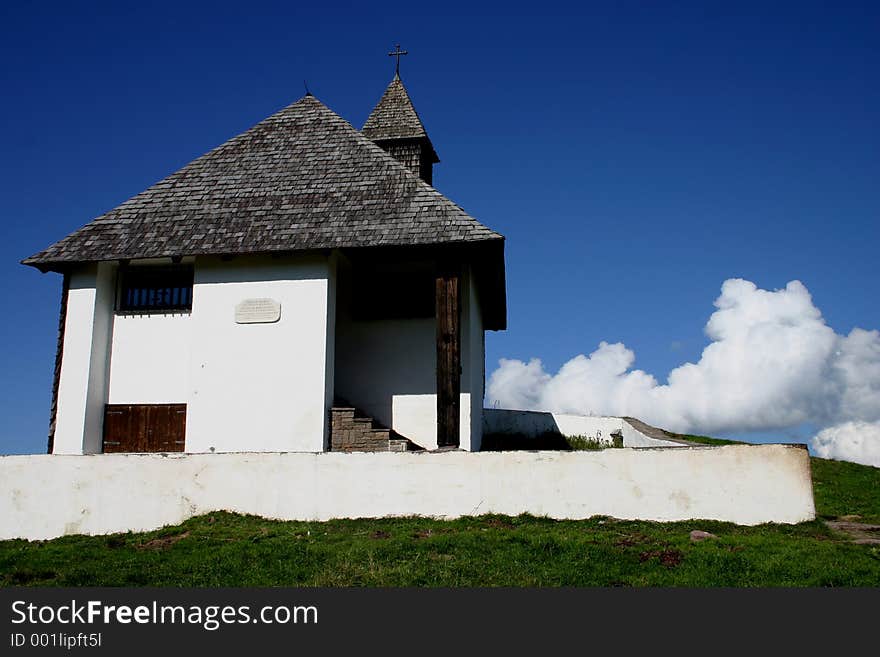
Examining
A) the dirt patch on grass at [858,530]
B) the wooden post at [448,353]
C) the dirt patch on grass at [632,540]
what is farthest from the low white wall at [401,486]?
the wooden post at [448,353]

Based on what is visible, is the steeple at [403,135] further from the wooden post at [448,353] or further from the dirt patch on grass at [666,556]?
the dirt patch on grass at [666,556]

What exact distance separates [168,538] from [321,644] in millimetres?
6010

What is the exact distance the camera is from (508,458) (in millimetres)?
13164

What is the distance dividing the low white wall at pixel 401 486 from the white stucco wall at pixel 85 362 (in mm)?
3067

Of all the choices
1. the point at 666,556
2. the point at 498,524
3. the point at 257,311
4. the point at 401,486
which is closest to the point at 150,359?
the point at 257,311

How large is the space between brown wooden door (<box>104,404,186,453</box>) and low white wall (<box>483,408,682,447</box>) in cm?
1173

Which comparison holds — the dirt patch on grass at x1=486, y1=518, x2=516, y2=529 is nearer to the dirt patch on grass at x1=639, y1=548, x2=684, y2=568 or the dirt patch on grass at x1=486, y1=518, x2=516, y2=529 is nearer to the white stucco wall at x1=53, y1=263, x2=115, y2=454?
the dirt patch on grass at x1=639, y1=548, x2=684, y2=568

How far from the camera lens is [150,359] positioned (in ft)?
59.9

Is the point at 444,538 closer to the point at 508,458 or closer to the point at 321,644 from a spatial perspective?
the point at 508,458

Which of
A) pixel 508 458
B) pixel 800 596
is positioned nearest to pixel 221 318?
pixel 508 458

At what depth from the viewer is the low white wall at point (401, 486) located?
1274cm

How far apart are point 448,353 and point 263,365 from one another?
3755 millimetres

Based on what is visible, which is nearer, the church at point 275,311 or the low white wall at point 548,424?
the church at point 275,311

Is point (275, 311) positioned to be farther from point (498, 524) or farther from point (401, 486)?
point (498, 524)
